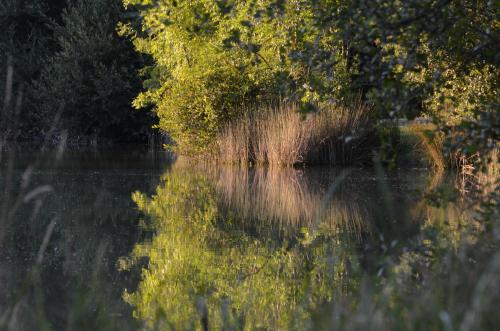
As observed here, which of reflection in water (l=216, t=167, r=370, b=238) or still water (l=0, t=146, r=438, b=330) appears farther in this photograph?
reflection in water (l=216, t=167, r=370, b=238)

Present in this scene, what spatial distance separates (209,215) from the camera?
388 inches

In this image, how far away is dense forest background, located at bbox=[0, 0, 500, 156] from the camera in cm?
573

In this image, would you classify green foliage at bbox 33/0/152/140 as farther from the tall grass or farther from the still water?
the still water

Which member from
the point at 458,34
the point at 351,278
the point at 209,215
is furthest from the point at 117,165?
the point at 351,278

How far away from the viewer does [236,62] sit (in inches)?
712

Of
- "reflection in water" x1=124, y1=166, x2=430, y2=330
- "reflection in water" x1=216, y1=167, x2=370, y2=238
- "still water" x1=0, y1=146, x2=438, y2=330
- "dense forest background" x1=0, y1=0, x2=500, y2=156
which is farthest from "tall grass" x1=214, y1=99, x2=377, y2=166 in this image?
"reflection in water" x1=124, y1=166, x2=430, y2=330

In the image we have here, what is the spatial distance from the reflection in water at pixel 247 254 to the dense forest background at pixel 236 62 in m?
1.20

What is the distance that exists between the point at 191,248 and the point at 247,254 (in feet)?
1.97

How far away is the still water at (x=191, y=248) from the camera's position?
17.0 ft

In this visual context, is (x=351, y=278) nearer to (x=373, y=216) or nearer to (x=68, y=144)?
(x=373, y=216)

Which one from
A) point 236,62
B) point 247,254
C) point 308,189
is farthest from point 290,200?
point 236,62

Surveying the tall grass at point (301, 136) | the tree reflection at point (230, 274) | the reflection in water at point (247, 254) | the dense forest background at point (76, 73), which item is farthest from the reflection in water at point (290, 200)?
the dense forest background at point (76, 73)

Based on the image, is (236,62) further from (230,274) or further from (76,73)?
(230,274)

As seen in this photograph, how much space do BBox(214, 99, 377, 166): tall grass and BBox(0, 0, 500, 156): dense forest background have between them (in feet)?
1.55
